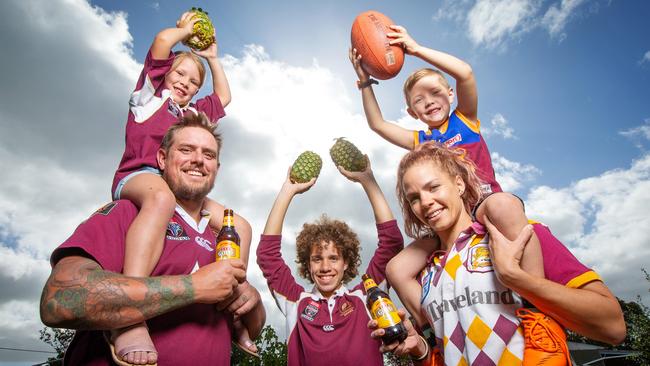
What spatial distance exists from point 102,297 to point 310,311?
3.10m

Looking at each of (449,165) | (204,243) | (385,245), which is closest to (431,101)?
(449,165)

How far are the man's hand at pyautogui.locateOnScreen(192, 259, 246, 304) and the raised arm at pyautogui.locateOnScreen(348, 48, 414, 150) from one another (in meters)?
3.41

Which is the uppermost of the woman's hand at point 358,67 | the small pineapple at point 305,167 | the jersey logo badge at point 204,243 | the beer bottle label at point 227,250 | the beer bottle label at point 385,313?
the woman's hand at point 358,67

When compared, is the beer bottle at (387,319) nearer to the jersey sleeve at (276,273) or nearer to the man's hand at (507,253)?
the man's hand at (507,253)

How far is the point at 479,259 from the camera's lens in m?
3.05

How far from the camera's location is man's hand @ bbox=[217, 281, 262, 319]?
3.21 metres

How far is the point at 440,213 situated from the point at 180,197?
255 centimetres

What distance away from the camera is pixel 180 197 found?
11.9 feet

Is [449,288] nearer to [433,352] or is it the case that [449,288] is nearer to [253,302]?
[433,352]

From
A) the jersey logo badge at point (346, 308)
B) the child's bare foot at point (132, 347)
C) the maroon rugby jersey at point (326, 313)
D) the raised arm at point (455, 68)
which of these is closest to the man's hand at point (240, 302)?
the child's bare foot at point (132, 347)

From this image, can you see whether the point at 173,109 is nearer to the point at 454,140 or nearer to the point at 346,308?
the point at 346,308

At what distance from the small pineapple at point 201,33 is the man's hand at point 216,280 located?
418 cm

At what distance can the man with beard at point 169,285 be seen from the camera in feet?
7.86

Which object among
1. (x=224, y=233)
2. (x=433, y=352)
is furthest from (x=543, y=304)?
(x=224, y=233)
